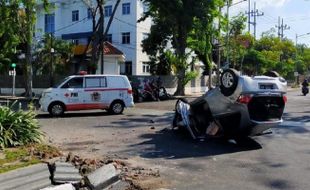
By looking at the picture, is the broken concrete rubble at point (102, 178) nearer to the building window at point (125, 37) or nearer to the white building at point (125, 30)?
the white building at point (125, 30)

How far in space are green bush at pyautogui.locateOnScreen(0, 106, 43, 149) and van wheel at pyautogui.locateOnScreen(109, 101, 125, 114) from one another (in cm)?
1004

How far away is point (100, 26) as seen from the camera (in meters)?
35.1

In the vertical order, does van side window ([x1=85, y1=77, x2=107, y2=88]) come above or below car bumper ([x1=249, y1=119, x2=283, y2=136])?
above

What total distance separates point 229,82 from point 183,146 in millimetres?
2021

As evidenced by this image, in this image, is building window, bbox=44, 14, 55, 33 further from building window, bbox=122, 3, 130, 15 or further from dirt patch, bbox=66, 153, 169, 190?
dirt patch, bbox=66, 153, 169, 190

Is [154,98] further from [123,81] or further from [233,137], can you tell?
[233,137]

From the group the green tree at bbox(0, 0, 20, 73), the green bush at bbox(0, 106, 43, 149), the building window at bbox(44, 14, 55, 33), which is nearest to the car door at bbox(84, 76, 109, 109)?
the green tree at bbox(0, 0, 20, 73)

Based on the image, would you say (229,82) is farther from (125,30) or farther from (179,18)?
(125,30)

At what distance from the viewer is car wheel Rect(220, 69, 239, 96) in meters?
12.2

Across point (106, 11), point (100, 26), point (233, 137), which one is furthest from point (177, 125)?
point (106, 11)

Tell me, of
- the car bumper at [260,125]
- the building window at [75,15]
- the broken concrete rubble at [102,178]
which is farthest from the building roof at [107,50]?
the broken concrete rubble at [102,178]

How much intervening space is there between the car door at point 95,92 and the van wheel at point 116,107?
1.19ft

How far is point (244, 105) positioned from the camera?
11.9 m

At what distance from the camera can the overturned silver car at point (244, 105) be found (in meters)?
11.9
